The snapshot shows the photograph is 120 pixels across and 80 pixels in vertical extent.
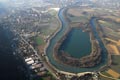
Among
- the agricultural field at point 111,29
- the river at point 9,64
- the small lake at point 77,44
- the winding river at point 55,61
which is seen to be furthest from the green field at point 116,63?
the river at point 9,64

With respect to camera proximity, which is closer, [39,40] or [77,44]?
[77,44]

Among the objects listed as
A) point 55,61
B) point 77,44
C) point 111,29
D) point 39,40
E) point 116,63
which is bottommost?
point 116,63

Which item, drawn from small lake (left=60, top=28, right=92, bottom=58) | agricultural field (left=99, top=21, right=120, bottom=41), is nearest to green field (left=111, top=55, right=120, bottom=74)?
small lake (left=60, top=28, right=92, bottom=58)

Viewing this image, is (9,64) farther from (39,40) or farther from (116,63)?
(116,63)

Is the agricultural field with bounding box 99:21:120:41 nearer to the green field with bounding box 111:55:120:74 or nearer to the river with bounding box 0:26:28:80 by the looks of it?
the green field with bounding box 111:55:120:74

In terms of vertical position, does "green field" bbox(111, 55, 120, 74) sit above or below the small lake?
below

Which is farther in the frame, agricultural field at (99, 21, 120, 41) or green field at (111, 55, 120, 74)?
agricultural field at (99, 21, 120, 41)

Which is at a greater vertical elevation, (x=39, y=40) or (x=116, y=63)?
(x=39, y=40)

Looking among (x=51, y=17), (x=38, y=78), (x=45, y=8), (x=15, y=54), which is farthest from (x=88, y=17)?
(x=38, y=78)

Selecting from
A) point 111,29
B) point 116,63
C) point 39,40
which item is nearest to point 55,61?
point 39,40

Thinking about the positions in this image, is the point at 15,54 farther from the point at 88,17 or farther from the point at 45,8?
the point at 45,8
